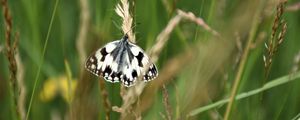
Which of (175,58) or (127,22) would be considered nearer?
(175,58)

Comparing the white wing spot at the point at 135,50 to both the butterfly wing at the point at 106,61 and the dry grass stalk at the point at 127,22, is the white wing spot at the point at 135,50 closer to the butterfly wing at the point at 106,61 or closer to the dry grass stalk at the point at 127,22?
the butterfly wing at the point at 106,61

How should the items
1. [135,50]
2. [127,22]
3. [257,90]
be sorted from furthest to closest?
[135,50] → [257,90] → [127,22]

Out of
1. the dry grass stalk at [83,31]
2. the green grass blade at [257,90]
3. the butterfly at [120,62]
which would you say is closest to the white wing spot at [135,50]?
the butterfly at [120,62]

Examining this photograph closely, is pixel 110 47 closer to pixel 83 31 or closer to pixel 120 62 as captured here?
pixel 120 62

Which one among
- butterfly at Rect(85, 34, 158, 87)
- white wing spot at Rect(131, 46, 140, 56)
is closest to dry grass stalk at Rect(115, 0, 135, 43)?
butterfly at Rect(85, 34, 158, 87)

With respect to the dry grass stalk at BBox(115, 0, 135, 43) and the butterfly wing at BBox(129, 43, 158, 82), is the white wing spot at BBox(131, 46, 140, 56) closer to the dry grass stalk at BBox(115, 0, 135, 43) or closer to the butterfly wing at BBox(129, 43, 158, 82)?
the butterfly wing at BBox(129, 43, 158, 82)

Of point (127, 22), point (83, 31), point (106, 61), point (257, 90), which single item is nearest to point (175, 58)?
point (83, 31)

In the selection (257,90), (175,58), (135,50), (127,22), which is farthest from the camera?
(135,50)
